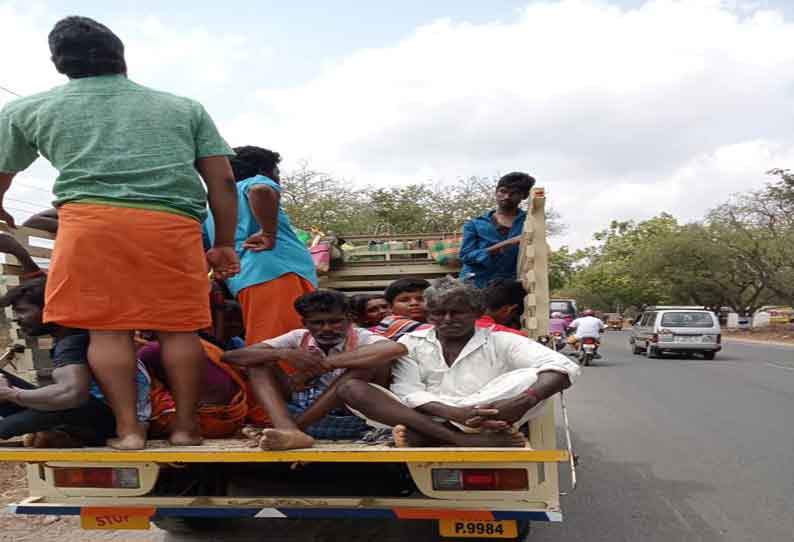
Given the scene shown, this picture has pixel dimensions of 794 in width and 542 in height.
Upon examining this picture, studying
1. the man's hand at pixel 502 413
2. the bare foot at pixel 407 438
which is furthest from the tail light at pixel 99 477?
the man's hand at pixel 502 413

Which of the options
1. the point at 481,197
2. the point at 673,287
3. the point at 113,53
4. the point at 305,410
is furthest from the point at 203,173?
the point at 673,287

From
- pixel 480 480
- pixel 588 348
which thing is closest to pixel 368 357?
pixel 480 480

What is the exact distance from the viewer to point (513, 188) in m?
4.45

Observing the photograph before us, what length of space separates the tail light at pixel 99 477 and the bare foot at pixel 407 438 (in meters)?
1.00

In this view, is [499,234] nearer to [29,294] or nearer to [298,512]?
[298,512]

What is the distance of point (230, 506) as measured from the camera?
2666 millimetres

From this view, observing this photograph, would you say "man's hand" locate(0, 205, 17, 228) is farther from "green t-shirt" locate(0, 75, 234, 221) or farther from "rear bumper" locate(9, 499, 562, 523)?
"rear bumper" locate(9, 499, 562, 523)

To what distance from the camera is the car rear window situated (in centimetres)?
1689

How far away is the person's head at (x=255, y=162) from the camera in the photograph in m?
3.59

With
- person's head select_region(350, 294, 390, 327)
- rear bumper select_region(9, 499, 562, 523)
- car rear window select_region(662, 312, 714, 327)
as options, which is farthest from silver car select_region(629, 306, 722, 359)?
rear bumper select_region(9, 499, 562, 523)

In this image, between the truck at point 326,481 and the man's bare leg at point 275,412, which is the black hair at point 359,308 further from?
the truck at point 326,481

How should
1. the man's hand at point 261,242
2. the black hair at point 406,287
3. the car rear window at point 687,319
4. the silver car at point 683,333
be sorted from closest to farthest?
the man's hand at point 261,242 → the black hair at point 406,287 → the silver car at point 683,333 → the car rear window at point 687,319

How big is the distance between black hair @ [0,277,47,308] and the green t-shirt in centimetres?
47

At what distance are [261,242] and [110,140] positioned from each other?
3.18 ft
